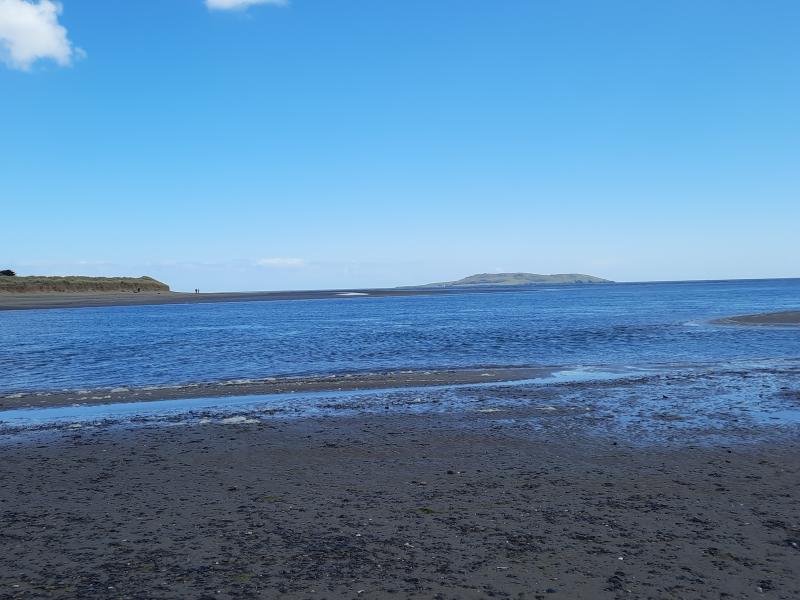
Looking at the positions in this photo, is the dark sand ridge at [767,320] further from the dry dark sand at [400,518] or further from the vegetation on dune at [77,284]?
the vegetation on dune at [77,284]

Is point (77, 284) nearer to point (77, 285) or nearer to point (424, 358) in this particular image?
point (77, 285)

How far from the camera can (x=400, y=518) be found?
956 cm

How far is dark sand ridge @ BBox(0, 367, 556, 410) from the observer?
71.6 ft

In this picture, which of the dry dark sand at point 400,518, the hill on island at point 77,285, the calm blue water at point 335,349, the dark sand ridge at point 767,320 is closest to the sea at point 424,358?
the calm blue water at point 335,349

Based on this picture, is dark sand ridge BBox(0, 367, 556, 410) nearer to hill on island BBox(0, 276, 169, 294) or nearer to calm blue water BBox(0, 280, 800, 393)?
calm blue water BBox(0, 280, 800, 393)

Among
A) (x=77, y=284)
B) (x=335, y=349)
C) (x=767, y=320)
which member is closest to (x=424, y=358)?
(x=335, y=349)

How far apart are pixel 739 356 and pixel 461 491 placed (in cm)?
2511

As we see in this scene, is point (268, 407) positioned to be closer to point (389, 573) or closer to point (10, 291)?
point (389, 573)

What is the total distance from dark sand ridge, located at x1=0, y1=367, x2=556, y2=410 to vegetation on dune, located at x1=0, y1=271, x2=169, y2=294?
383 feet

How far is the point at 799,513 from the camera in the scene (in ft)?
30.8

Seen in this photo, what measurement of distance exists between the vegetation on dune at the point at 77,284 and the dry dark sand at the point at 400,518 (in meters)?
128

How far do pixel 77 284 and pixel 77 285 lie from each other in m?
0.48

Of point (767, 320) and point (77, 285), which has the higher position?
point (77, 285)

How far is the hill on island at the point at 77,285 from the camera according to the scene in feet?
408
